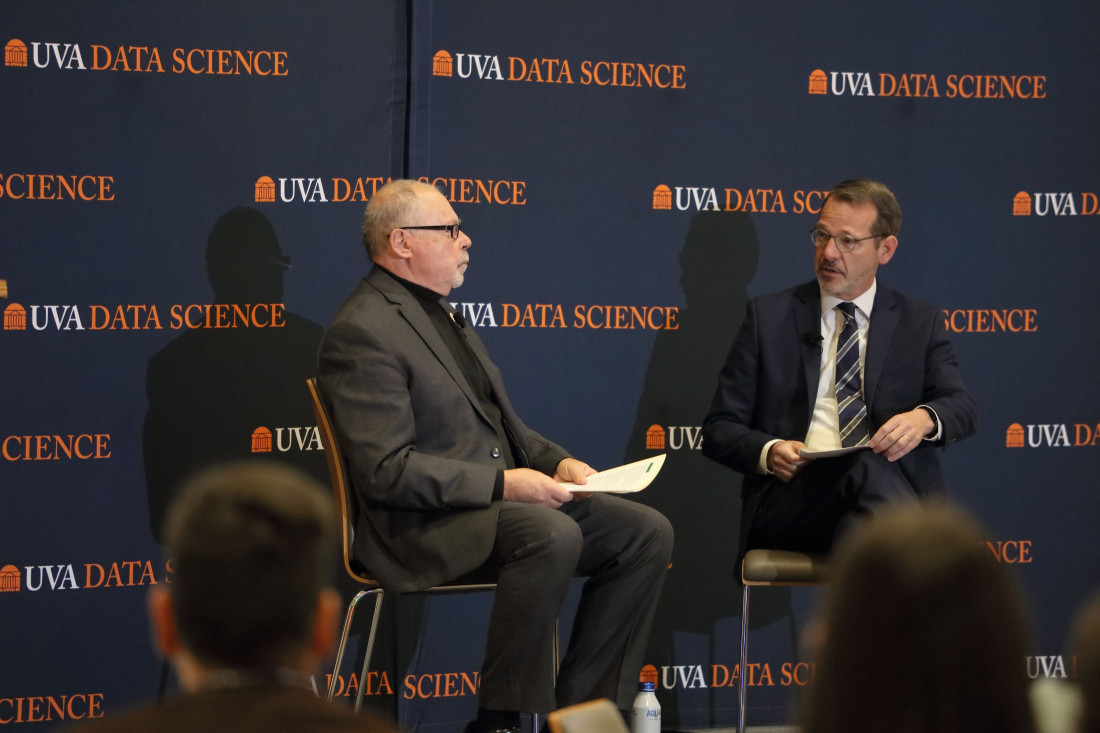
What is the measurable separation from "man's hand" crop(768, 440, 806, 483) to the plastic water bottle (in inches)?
29.4

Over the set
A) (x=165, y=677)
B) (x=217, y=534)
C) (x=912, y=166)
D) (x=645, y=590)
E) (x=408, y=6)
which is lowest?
(x=165, y=677)

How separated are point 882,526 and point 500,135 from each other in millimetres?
3257

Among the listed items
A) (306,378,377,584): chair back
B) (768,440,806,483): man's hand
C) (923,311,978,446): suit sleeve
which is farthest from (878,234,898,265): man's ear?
(306,378,377,584): chair back

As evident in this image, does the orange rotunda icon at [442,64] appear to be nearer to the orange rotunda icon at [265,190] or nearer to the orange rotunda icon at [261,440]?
the orange rotunda icon at [265,190]

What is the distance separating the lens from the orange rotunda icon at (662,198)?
13.4ft

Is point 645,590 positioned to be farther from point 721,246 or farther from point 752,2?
point 752,2

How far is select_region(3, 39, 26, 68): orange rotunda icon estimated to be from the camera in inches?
143

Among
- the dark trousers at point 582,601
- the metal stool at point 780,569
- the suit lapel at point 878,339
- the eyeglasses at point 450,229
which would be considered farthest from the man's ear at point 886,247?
the eyeglasses at point 450,229

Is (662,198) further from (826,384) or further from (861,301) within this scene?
(826,384)

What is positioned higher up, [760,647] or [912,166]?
[912,166]

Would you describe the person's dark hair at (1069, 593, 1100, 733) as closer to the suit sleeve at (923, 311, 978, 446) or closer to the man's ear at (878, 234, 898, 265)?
the suit sleeve at (923, 311, 978, 446)

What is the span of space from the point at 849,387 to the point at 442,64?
1681 mm

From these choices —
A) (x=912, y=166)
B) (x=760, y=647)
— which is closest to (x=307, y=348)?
(x=760, y=647)

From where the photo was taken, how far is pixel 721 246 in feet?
13.6
